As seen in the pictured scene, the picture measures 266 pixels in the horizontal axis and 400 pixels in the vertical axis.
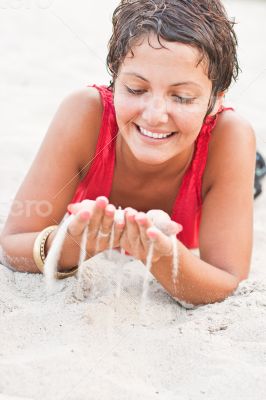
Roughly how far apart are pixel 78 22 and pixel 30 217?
14.3 feet

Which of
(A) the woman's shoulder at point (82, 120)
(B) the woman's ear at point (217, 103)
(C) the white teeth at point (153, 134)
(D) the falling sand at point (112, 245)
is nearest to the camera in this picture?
(D) the falling sand at point (112, 245)

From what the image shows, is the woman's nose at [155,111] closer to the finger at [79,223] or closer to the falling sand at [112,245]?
the falling sand at [112,245]

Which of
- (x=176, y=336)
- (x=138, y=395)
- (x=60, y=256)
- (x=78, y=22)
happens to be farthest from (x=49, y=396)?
(x=78, y=22)

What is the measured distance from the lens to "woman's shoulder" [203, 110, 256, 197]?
2.39 meters

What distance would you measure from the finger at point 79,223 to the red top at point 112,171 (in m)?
0.69

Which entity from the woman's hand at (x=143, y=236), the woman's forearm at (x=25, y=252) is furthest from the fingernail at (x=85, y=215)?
the woman's forearm at (x=25, y=252)

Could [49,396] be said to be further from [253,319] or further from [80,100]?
[80,100]

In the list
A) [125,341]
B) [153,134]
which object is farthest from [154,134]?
[125,341]

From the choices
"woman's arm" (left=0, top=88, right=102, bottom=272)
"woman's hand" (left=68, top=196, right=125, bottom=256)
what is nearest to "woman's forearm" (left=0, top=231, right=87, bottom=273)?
"woman's arm" (left=0, top=88, right=102, bottom=272)

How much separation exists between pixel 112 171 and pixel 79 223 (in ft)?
2.58

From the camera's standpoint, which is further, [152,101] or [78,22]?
[78,22]

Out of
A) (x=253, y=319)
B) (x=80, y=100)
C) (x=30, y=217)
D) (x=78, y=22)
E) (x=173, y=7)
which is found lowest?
(x=253, y=319)

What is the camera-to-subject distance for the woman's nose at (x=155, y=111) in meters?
2.01

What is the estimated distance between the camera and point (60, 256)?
2125mm
